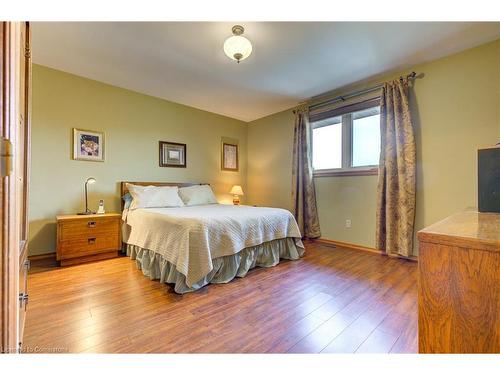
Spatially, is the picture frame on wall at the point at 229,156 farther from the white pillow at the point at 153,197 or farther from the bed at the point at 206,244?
the bed at the point at 206,244

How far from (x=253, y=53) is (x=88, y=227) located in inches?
107

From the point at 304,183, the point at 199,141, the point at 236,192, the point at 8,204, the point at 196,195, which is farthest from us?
the point at 236,192

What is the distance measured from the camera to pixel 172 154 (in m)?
3.79

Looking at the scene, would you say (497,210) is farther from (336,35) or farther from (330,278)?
(336,35)

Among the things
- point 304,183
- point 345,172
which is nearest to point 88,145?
point 304,183

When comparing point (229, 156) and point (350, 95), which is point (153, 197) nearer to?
point (229, 156)

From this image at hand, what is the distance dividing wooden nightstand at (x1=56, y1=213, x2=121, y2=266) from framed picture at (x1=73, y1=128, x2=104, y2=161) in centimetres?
84

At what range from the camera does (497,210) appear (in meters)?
1.16

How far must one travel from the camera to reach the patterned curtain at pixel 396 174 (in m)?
2.64

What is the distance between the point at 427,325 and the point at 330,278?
63.7 inches

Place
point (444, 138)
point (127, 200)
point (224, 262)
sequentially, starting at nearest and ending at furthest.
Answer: point (224, 262) → point (444, 138) → point (127, 200)

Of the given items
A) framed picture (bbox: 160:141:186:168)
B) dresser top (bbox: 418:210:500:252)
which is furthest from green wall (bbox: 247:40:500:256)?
framed picture (bbox: 160:141:186:168)

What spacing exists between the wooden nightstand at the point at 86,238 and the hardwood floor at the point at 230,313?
168 mm
